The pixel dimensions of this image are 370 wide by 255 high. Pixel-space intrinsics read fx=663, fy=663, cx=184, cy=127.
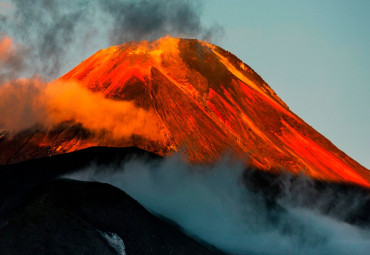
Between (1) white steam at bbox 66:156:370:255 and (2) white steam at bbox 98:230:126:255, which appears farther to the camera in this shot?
(1) white steam at bbox 66:156:370:255

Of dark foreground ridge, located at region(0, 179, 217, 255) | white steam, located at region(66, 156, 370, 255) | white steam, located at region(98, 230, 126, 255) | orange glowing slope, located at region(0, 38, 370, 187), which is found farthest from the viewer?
orange glowing slope, located at region(0, 38, 370, 187)

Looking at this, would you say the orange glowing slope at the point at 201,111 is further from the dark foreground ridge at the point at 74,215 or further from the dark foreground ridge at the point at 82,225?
the dark foreground ridge at the point at 82,225

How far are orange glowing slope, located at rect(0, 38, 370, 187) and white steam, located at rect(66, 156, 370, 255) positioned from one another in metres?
3.01

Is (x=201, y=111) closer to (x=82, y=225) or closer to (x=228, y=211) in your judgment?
(x=228, y=211)

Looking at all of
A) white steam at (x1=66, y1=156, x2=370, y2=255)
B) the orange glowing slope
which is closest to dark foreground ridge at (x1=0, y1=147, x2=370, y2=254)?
white steam at (x1=66, y1=156, x2=370, y2=255)

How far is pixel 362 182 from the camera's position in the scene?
92.4 meters

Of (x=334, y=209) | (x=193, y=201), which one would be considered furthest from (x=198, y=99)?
(x=334, y=209)

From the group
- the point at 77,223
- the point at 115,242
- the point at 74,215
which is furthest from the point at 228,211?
the point at 77,223

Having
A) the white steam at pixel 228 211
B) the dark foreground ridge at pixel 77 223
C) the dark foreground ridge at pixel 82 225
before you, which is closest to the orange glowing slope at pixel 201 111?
the white steam at pixel 228 211

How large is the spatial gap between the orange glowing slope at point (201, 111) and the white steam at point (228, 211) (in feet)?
9.87

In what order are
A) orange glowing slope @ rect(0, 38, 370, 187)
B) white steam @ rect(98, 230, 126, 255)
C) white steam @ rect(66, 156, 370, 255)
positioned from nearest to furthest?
white steam @ rect(98, 230, 126, 255) → white steam @ rect(66, 156, 370, 255) → orange glowing slope @ rect(0, 38, 370, 187)

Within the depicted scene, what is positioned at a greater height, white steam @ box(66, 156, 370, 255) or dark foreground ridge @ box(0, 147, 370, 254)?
white steam @ box(66, 156, 370, 255)

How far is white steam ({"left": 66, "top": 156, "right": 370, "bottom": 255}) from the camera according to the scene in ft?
224

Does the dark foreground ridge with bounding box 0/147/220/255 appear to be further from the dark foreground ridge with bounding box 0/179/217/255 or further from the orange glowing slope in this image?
the orange glowing slope
